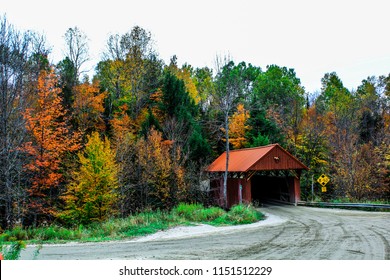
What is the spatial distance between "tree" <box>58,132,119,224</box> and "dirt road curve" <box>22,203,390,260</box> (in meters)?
Result: 6.75

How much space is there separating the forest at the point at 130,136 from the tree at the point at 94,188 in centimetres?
6

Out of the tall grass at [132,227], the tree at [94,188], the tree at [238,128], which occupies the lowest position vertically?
the tall grass at [132,227]

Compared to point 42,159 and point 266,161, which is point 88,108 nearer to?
point 42,159

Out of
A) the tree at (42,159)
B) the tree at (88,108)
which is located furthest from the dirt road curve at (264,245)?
the tree at (88,108)

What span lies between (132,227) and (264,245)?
634 cm

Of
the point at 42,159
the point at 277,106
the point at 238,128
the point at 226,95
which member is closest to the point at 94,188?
the point at 42,159

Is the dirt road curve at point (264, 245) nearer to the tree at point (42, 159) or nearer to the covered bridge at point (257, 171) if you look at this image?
the covered bridge at point (257, 171)

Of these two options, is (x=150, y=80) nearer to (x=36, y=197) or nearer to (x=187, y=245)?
(x=36, y=197)

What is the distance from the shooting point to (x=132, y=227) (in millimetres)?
14094

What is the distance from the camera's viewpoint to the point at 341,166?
23.8 metres

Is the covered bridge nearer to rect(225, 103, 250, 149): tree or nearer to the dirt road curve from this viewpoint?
rect(225, 103, 250, 149): tree

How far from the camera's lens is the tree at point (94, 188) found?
58.7 ft

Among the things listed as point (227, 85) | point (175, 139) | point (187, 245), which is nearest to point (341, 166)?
point (227, 85)

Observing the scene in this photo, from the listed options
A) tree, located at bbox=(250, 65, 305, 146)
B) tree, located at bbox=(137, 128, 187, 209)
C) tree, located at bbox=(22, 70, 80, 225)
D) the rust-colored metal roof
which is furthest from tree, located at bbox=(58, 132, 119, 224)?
tree, located at bbox=(250, 65, 305, 146)
